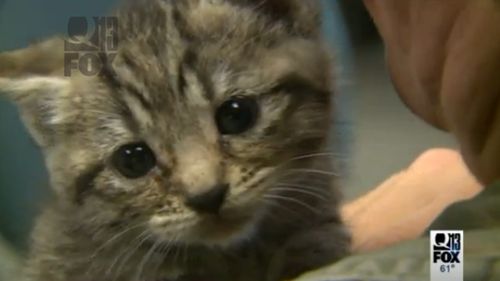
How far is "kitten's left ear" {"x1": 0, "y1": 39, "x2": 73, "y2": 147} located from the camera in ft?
2.13

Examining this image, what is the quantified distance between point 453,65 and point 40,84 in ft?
1.04

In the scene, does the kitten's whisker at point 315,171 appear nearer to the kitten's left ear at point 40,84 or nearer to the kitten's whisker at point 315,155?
the kitten's whisker at point 315,155

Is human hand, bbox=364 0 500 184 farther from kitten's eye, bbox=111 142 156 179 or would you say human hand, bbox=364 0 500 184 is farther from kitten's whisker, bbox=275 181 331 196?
kitten's eye, bbox=111 142 156 179

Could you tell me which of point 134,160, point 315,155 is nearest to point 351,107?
point 315,155

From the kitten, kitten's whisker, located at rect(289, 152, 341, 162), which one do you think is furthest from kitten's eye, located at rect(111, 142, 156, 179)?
kitten's whisker, located at rect(289, 152, 341, 162)

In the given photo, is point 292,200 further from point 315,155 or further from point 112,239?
point 112,239

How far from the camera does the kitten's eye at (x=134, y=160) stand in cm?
62

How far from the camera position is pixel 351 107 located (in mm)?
663

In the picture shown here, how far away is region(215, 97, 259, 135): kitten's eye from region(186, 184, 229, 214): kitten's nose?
5 centimetres

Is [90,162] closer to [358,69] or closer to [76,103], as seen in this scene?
[76,103]

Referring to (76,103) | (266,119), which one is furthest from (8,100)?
(266,119)

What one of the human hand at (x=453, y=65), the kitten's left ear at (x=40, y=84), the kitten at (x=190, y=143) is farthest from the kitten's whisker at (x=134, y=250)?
the human hand at (x=453, y=65)

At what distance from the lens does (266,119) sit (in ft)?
2.08

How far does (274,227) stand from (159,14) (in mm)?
188
